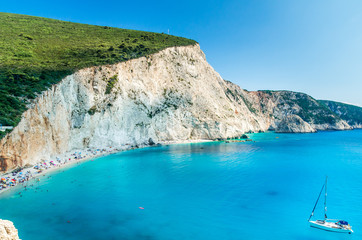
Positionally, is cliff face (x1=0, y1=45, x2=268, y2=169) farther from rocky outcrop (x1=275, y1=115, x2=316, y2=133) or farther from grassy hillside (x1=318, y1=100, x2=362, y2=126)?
grassy hillside (x1=318, y1=100, x2=362, y2=126)

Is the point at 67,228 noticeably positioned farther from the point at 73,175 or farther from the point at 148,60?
the point at 148,60

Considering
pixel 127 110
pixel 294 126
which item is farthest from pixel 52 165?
pixel 294 126

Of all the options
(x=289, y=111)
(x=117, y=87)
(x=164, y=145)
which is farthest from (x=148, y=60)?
(x=289, y=111)

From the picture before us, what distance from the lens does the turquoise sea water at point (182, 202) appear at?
14805mm

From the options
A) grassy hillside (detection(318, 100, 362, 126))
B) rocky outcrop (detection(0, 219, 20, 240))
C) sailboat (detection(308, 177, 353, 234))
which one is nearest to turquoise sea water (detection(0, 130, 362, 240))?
sailboat (detection(308, 177, 353, 234))

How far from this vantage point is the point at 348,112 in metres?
165

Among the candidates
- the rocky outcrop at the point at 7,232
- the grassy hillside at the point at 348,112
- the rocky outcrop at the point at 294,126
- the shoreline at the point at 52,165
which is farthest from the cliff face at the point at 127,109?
the grassy hillside at the point at 348,112

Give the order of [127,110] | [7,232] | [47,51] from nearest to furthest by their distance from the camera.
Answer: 1. [7,232]
2. [47,51]
3. [127,110]

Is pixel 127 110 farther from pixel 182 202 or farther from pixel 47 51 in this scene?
pixel 182 202

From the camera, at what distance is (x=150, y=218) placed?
16641mm

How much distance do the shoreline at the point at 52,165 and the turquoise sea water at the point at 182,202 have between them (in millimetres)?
1423

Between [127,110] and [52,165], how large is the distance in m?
23.5

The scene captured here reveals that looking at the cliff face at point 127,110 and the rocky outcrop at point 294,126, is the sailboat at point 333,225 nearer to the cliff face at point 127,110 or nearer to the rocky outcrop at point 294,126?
the cliff face at point 127,110

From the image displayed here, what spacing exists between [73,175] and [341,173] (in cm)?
4084
